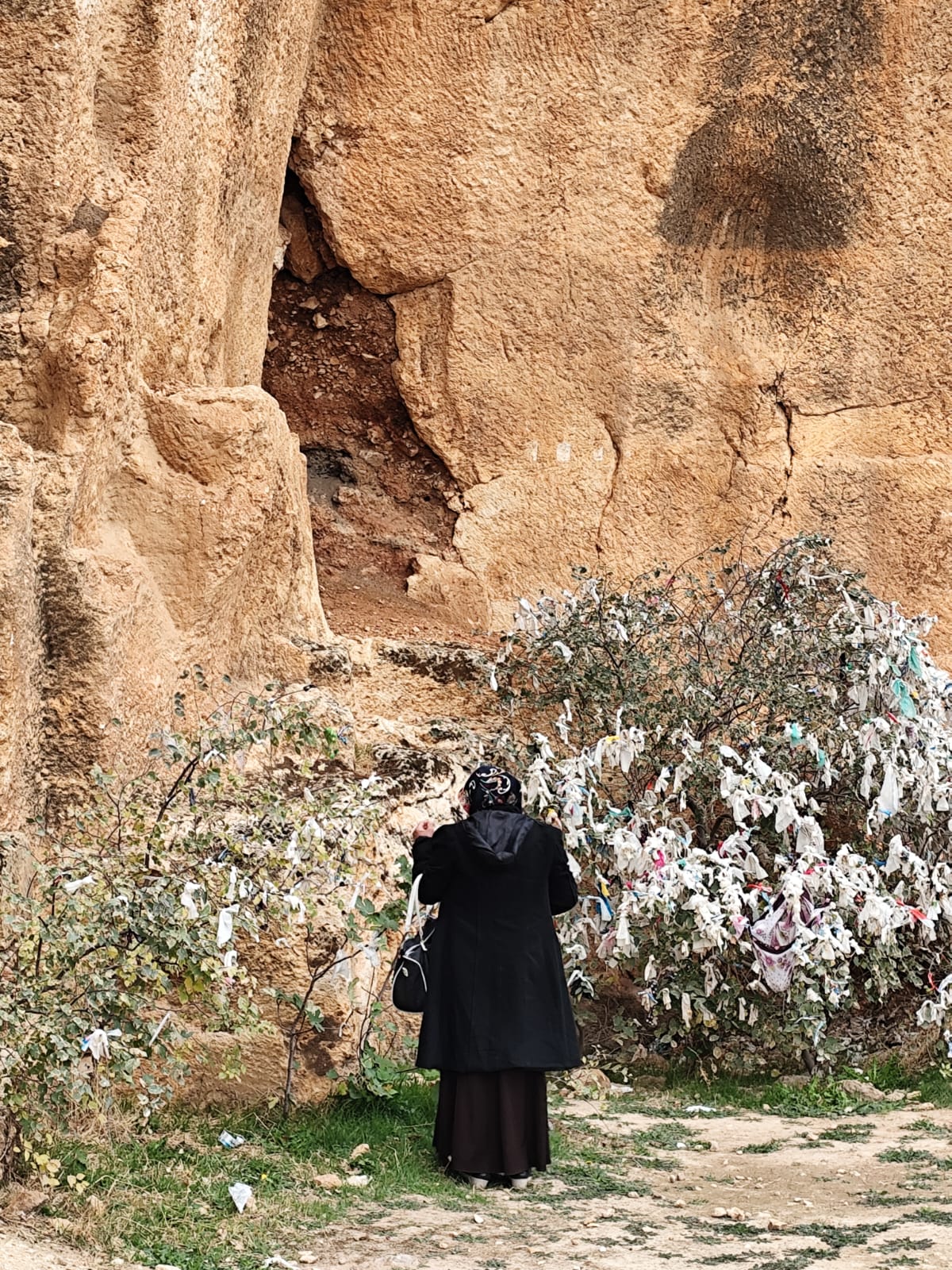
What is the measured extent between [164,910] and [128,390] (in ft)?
7.66

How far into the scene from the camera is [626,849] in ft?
21.1

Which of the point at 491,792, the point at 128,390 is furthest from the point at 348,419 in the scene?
the point at 491,792

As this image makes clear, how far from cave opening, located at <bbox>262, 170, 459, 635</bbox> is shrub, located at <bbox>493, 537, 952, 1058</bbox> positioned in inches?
42.6

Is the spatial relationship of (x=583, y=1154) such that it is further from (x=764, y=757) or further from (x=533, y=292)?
(x=533, y=292)

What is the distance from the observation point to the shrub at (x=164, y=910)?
4.31 metres

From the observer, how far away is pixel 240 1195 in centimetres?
461

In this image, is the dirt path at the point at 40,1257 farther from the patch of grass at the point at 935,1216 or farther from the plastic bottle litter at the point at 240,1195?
the patch of grass at the point at 935,1216

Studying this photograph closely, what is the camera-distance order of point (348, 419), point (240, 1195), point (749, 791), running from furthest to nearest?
point (348, 419)
point (749, 791)
point (240, 1195)

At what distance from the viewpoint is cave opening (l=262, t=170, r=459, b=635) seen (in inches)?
333

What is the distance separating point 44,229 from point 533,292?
3.37m

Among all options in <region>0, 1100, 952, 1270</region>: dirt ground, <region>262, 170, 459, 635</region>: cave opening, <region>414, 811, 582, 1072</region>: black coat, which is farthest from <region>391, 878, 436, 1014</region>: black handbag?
<region>262, 170, 459, 635</region>: cave opening

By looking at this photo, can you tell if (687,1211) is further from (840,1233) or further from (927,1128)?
(927,1128)

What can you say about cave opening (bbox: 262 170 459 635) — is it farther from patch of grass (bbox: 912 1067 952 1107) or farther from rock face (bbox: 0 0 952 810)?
patch of grass (bbox: 912 1067 952 1107)

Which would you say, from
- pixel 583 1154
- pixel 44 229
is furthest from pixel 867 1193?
pixel 44 229
